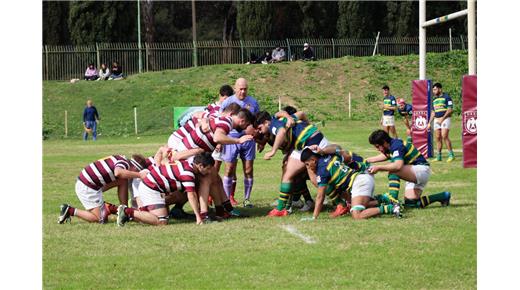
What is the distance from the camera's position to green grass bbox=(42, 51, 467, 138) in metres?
43.4

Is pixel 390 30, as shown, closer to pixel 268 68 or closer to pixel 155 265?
pixel 268 68

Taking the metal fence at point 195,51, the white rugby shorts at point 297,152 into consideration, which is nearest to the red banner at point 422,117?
the white rugby shorts at point 297,152

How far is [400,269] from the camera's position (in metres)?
9.20

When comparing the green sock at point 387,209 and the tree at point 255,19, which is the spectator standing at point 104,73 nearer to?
the tree at point 255,19

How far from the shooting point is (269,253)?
1015cm

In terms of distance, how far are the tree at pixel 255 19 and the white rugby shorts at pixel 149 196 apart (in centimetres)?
4352

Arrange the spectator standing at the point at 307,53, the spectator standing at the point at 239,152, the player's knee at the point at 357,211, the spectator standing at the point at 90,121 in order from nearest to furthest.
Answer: the player's knee at the point at 357,211 → the spectator standing at the point at 239,152 → the spectator standing at the point at 90,121 → the spectator standing at the point at 307,53

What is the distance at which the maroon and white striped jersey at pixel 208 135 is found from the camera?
12.9m

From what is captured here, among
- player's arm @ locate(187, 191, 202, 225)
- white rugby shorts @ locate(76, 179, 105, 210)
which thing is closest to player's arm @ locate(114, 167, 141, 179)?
white rugby shorts @ locate(76, 179, 105, 210)

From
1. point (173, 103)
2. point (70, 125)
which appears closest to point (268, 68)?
point (173, 103)

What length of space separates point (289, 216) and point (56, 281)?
4794 mm

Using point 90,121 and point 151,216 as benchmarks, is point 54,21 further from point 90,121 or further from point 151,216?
point 151,216

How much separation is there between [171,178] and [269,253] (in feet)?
9.20

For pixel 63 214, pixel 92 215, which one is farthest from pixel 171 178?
pixel 63 214
